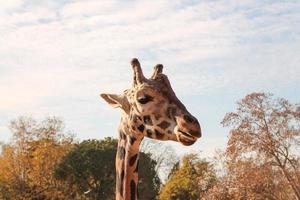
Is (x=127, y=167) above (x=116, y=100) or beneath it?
beneath

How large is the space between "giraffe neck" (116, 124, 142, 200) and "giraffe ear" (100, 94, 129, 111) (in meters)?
0.28

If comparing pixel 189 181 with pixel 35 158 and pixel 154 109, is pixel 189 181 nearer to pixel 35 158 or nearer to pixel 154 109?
pixel 35 158

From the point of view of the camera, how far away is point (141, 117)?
229 inches

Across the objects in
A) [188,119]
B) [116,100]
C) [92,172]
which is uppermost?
[92,172]

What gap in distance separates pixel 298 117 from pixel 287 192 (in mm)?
3770

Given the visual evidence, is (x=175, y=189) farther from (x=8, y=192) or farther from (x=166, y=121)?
(x=166, y=121)

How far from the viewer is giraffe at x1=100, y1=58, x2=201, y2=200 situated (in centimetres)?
552

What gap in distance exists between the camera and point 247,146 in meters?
26.0

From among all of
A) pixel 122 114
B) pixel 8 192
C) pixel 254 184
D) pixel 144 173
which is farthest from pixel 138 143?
pixel 144 173

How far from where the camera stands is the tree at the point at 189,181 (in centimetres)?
3878

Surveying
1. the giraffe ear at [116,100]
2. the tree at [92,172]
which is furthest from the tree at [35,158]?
the giraffe ear at [116,100]

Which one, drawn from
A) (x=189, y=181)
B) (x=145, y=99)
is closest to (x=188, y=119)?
(x=145, y=99)

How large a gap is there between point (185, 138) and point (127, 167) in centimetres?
106

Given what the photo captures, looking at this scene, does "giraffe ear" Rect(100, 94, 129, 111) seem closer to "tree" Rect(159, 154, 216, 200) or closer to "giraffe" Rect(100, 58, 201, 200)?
"giraffe" Rect(100, 58, 201, 200)
